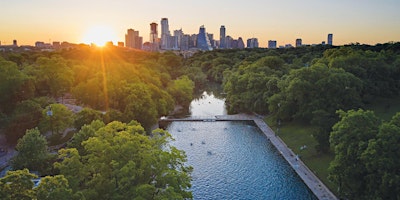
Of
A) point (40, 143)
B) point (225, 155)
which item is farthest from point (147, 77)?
point (40, 143)


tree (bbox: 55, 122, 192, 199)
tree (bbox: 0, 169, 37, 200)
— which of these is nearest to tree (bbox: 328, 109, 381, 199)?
tree (bbox: 55, 122, 192, 199)

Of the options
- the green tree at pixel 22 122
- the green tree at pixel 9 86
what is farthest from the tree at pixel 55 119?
the green tree at pixel 9 86

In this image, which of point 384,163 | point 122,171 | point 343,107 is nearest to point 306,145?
point 343,107

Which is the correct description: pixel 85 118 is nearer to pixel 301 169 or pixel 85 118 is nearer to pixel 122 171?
pixel 122 171

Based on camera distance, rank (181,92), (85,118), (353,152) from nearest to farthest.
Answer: (353,152) < (85,118) < (181,92)

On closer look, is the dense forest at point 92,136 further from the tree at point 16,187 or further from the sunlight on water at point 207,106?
the sunlight on water at point 207,106

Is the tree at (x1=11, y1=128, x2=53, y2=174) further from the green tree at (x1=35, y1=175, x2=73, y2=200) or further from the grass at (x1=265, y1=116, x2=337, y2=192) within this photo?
the grass at (x1=265, y1=116, x2=337, y2=192)
